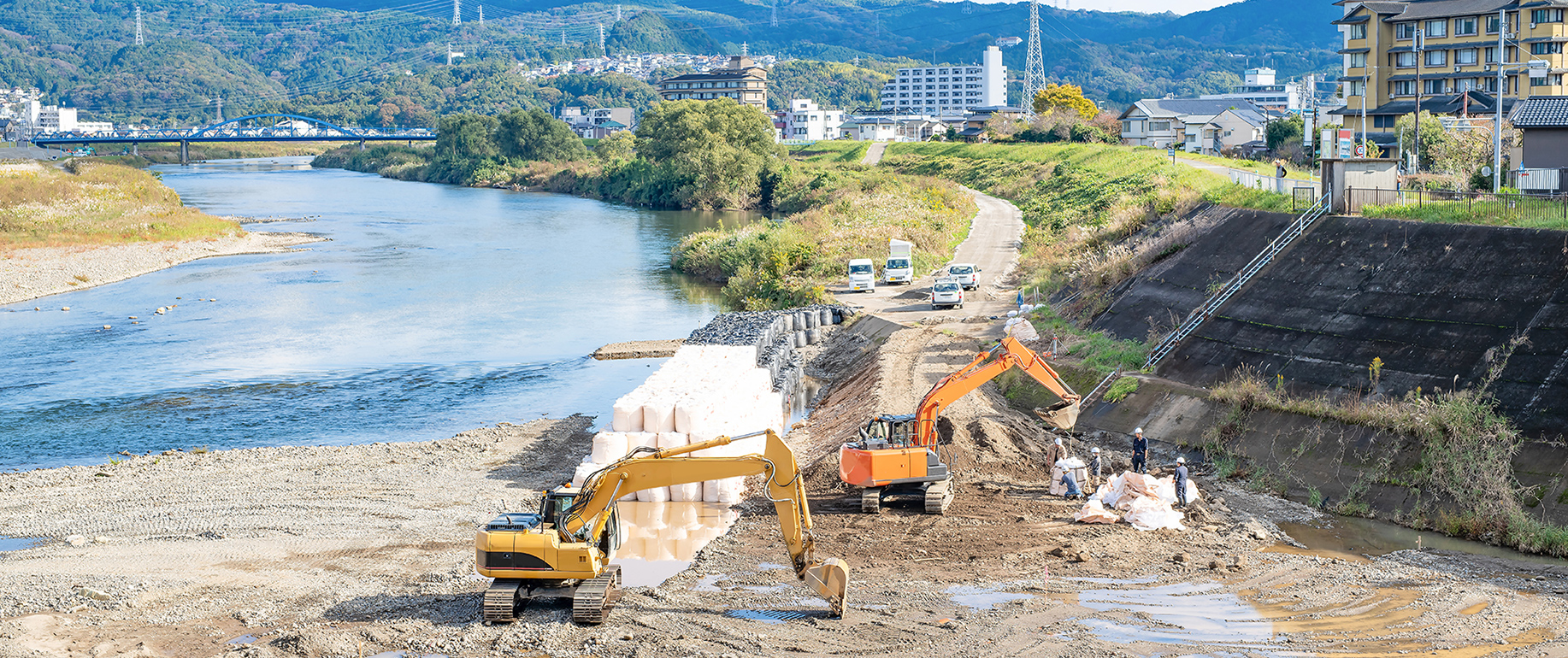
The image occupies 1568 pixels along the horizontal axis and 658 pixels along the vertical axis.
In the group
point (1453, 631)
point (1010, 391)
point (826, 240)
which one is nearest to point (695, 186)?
point (826, 240)

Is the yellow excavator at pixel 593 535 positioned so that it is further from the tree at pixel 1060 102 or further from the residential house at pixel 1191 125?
the tree at pixel 1060 102

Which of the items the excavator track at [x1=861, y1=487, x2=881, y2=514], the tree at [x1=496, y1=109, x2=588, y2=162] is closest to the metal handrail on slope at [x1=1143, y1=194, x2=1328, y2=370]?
the excavator track at [x1=861, y1=487, x2=881, y2=514]

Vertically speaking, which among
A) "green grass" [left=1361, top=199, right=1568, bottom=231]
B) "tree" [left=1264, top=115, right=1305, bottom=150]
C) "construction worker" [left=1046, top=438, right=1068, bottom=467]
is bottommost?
"construction worker" [left=1046, top=438, right=1068, bottom=467]

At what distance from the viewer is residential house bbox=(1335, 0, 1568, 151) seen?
195 feet

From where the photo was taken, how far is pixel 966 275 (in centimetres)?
4378

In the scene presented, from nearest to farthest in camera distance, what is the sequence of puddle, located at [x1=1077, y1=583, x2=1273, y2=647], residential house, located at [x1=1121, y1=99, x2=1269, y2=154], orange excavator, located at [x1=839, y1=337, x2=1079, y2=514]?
puddle, located at [x1=1077, y1=583, x2=1273, y2=647] < orange excavator, located at [x1=839, y1=337, x2=1079, y2=514] < residential house, located at [x1=1121, y1=99, x2=1269, y2=154]

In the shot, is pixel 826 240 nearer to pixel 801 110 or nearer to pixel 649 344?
pixel 649 344

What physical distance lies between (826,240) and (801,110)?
132051 millimetres

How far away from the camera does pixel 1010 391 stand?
1172 inches

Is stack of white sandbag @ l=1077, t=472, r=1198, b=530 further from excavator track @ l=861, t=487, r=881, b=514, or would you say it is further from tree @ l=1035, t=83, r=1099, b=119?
tree @ l=1035, t=83, r=1099, b=119

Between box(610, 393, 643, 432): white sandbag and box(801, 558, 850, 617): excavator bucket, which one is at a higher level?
box(610, 393, 643, 432): white sandbag

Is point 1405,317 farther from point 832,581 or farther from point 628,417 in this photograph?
point 628,417

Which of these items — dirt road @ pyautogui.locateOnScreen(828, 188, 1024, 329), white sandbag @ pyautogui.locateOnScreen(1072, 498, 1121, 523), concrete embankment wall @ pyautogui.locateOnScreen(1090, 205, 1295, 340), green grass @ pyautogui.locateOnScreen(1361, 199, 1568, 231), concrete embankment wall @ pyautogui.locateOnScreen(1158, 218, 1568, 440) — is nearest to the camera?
white sandbag @ pyautogui.locateOnScreen(1072, 498, 1121, 523)

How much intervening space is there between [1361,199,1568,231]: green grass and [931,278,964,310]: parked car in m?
13.9
